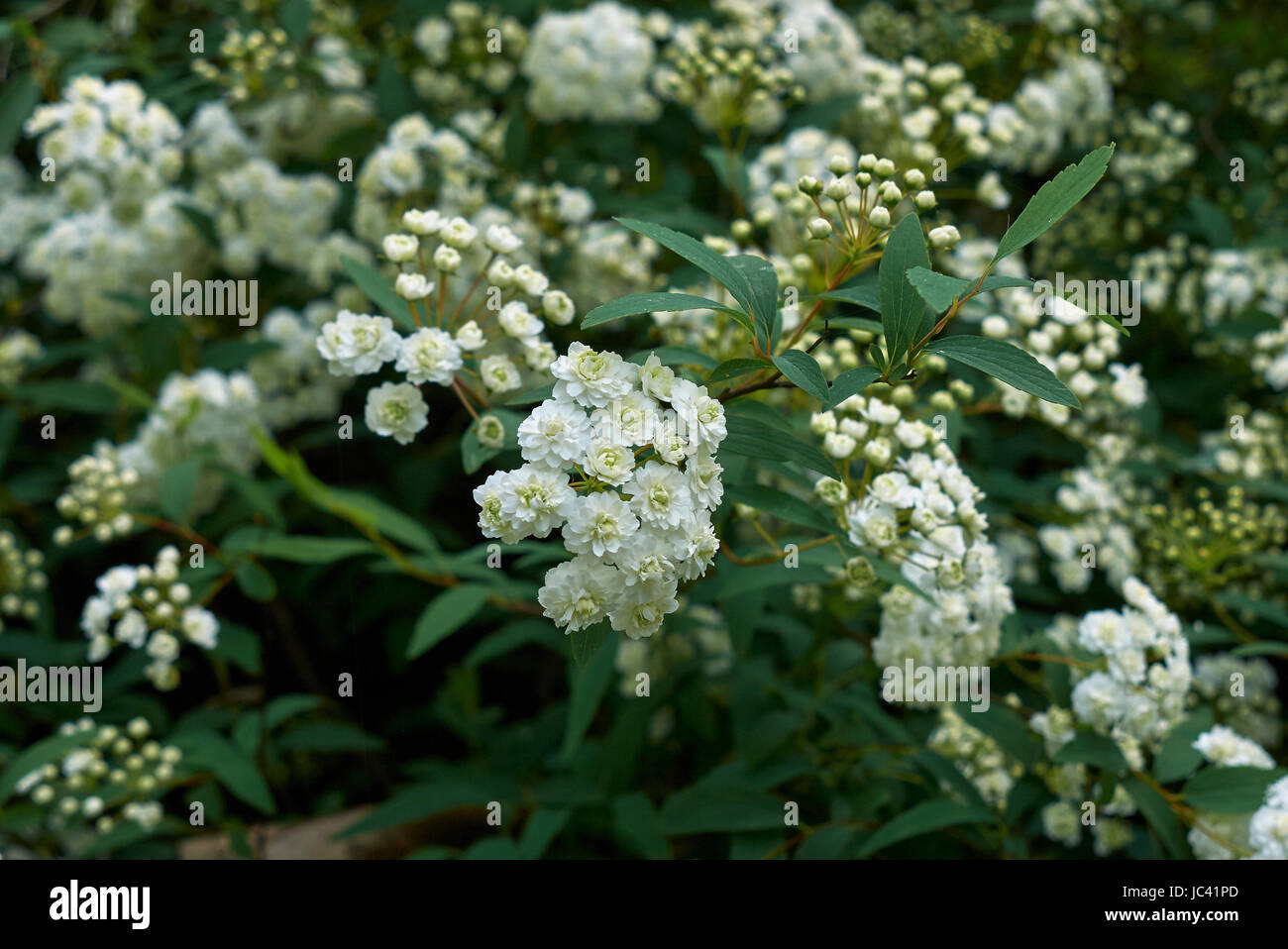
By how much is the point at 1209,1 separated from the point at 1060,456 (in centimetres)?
259

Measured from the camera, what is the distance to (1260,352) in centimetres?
301

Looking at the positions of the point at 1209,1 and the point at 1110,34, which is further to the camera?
the point at 1209,1

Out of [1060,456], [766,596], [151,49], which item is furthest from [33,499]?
[1060,456]

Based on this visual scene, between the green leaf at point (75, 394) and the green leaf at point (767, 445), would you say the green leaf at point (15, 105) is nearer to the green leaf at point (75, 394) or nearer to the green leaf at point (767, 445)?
the green leaf at point (75, 394)

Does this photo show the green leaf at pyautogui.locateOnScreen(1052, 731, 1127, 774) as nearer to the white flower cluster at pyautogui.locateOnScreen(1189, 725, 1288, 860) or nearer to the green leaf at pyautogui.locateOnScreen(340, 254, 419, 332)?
the white flower cluster at pyautogui.locateOnScreen(1189, 725, 1288, 860)

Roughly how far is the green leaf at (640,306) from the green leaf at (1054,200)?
0.42m

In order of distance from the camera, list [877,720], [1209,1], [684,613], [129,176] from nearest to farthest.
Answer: [877,720] < [684,613] < [129,176] < [1209,1]

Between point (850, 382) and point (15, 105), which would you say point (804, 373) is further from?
point (15, 105)

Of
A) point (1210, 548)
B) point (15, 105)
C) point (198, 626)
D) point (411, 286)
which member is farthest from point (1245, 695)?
point (15, 105)

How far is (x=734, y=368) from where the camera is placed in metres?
1.52

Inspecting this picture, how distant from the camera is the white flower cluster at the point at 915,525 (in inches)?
70.9

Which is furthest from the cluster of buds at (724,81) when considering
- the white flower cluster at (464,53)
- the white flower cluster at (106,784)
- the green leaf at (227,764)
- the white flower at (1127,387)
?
the white flower cluster at (106,784)

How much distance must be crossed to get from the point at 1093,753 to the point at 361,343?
1695 mm
